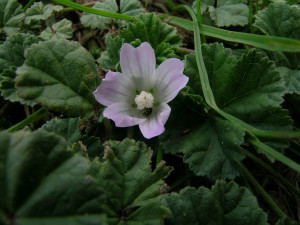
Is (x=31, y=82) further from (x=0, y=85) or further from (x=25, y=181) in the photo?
(x=25, y=181)

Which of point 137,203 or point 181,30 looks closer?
point 137,203

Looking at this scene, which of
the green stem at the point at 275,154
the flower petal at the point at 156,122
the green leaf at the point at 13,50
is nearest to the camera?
the green stem at the point at 275,154

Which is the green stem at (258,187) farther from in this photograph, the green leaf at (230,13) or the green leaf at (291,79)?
the green leaf at (230,13)

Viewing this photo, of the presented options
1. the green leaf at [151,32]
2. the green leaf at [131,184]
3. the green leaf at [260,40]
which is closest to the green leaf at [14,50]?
the green leaf at [151,32]

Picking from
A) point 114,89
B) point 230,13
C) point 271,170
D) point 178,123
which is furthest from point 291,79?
point 114,89

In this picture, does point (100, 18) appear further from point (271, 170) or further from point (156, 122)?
point (271, 170)

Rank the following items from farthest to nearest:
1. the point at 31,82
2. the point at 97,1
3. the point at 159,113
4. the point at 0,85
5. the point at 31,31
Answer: the point at 97,1 < the point at 31,31 < the point at 0,85 < the point at 159,113 < the point at 31,82

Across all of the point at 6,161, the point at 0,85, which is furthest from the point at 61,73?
Answer: the point at 6,161
